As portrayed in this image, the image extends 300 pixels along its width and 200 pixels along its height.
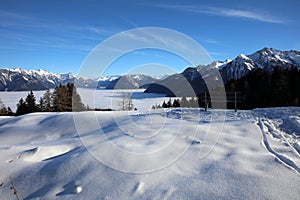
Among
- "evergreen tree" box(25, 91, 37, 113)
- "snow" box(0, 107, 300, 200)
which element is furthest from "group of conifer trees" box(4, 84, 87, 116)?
"snow" box(0, 107, 300, 200)

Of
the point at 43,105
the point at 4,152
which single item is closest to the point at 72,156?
the point at 4,152

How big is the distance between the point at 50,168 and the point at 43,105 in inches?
1884

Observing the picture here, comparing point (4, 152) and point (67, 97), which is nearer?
point (4, 152)

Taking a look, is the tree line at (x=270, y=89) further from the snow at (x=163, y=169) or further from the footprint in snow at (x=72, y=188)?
the footprint in snow at (x=72, y=188)

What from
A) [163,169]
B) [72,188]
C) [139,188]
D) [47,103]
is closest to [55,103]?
[47,103]

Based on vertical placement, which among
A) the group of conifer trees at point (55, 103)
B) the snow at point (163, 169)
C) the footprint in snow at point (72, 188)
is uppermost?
the group of conifer trees at point (55, 103)

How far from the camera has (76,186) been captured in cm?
404

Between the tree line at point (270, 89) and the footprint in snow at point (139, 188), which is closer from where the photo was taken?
the footprint in snow at point (139, 188)

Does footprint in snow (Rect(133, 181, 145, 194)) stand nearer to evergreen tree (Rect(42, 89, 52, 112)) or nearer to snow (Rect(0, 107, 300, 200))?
snow (Rect(0, 107, 300, 200))

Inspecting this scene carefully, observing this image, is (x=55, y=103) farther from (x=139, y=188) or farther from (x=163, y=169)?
(x=139, y=188)

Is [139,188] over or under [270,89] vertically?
under

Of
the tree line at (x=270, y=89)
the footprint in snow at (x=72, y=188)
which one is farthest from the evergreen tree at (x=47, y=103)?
the footprint in snow at (x=72, y=188)

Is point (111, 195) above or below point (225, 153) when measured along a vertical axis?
below

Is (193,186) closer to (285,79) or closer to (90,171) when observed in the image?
(90,171)
